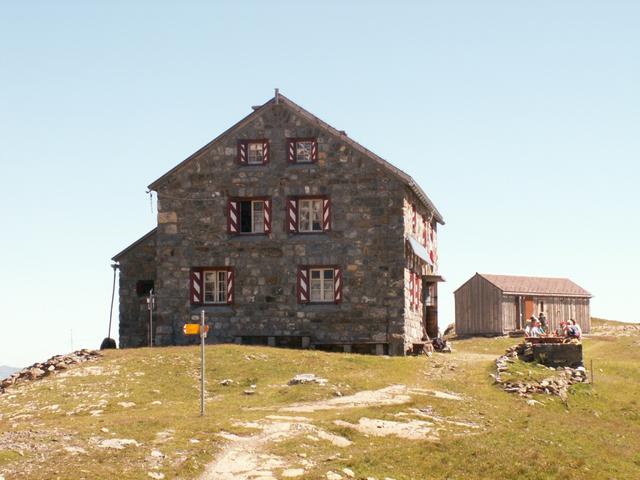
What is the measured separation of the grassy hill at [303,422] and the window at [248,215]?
271 inches

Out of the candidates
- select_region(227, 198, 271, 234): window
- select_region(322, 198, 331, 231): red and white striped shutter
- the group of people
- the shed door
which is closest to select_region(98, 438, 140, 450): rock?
select_region(322, 198, 331, 231): red and white striped shutter

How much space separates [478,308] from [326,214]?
79.0 ft

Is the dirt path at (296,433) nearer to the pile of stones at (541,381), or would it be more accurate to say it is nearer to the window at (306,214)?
the pile of stones at (541,381)

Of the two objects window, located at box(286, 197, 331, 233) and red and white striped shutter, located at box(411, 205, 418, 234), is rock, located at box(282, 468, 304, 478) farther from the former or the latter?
red and white striped shutter, located at box(411, 205, 418, 234)

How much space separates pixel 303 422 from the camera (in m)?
23.7

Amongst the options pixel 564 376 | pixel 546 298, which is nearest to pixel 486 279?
pixel 546 298

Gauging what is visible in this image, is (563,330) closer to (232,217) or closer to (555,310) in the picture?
(232,217)

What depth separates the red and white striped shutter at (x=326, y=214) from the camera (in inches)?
1694

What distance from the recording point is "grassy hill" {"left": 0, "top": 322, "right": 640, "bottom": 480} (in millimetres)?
19516

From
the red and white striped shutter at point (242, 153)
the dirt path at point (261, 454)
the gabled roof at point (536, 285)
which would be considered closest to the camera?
the dirt path at point (261, 454)

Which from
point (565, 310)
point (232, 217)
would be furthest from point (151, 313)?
point (565, 310)

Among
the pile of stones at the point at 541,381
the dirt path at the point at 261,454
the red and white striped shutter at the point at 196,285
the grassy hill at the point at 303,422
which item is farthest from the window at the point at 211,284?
the dirt path at the point at 261,454

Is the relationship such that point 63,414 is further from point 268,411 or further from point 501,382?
point 501,382

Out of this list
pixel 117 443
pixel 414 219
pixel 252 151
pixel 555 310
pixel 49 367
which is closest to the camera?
pixel 117 443
